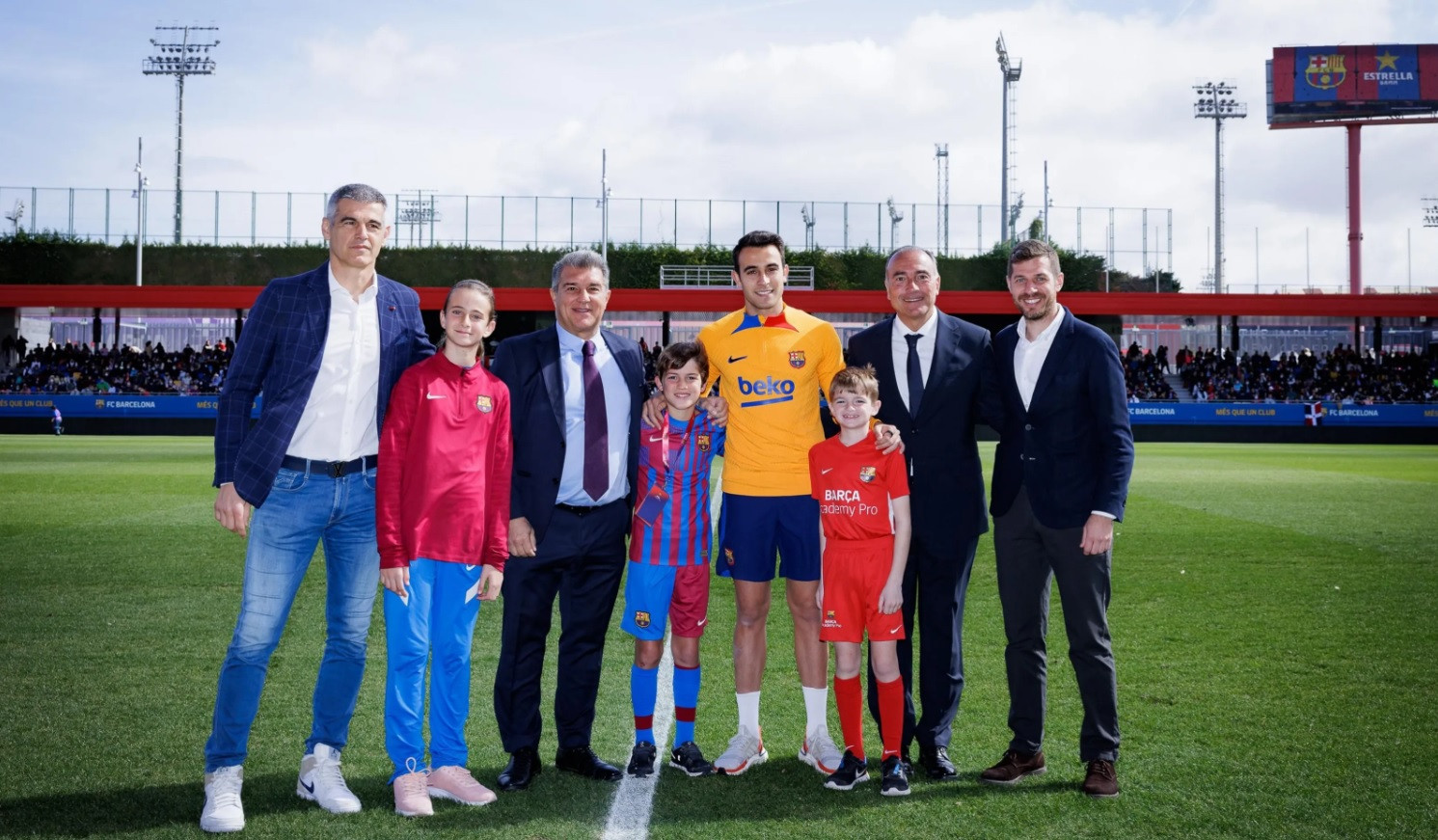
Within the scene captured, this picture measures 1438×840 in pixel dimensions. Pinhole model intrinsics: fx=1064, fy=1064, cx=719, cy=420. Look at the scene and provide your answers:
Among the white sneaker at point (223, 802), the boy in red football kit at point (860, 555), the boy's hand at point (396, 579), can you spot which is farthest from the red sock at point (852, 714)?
the white sneaker at point (223, 802)

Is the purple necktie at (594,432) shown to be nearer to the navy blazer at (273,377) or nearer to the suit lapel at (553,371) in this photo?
the suit lapel at (553,371)

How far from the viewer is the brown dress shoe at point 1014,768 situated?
14.1 feet

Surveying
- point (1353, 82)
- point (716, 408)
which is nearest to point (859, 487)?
point (716, 408)

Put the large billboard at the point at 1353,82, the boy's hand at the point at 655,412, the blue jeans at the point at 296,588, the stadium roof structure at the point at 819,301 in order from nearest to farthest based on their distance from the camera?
1. the blue jeans at the point at 296,588
2. the boy's hand at the point at 655,412
3. the stadium roof structure at the point at 819,301
4. the large billboard at the point at 1353,82

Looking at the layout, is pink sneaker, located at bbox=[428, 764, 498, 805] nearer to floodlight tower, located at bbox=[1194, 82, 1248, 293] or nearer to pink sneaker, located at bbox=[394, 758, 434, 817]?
pink sneaker, located at bbox=[394, 758, 434, 817]

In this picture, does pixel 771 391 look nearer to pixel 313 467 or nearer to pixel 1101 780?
pixel 313 467

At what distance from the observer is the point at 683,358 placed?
446 centimetres

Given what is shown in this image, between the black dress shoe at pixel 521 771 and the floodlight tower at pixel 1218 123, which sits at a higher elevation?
the floodlight tower at pixel 1218 123

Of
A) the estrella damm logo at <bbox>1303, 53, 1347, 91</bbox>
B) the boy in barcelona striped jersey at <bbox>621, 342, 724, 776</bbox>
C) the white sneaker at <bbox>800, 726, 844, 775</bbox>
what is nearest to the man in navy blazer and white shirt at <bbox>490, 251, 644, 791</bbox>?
the boy in barcelona striped jersey at <bbox>621, 342, 724, 776</bbox>

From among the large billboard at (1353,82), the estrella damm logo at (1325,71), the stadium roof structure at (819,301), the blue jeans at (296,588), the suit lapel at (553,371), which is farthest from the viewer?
the estrella damm logo at (1325,71)

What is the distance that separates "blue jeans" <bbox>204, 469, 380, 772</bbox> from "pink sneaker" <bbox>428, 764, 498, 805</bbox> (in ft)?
1.32

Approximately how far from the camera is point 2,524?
11.3m

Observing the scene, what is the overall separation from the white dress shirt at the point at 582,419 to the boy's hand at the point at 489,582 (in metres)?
0.45

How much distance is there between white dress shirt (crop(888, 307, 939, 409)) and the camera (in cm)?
459
